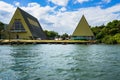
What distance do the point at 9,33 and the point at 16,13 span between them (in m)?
7.99

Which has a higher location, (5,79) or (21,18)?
(21,18)

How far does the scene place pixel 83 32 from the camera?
285 ft

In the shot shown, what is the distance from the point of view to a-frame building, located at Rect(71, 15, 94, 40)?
86938mm

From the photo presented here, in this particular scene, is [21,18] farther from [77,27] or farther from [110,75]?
[110,75]

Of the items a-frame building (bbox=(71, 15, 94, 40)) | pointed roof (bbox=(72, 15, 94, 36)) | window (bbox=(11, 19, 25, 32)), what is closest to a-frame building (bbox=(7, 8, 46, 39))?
window (bbox=(11, 19, 25, 32))

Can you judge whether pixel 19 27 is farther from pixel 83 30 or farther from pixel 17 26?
pixel 83 30

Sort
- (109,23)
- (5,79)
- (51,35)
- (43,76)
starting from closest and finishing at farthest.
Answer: (5,79)
(43,76)
(109,23)
(51,35)

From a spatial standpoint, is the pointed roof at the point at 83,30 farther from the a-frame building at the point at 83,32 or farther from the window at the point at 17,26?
the window at the point at 17,26

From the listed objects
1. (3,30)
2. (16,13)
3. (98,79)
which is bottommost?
(98,79)

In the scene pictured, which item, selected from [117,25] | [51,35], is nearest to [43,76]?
[117,25]

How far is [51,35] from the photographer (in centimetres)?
14850

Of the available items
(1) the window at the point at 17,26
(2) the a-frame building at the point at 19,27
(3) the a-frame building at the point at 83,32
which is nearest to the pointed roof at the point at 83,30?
(3) the a-frame building at the point at 83,32

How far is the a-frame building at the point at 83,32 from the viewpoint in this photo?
86938 mm

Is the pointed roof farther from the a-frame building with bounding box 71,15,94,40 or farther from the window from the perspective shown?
the window
